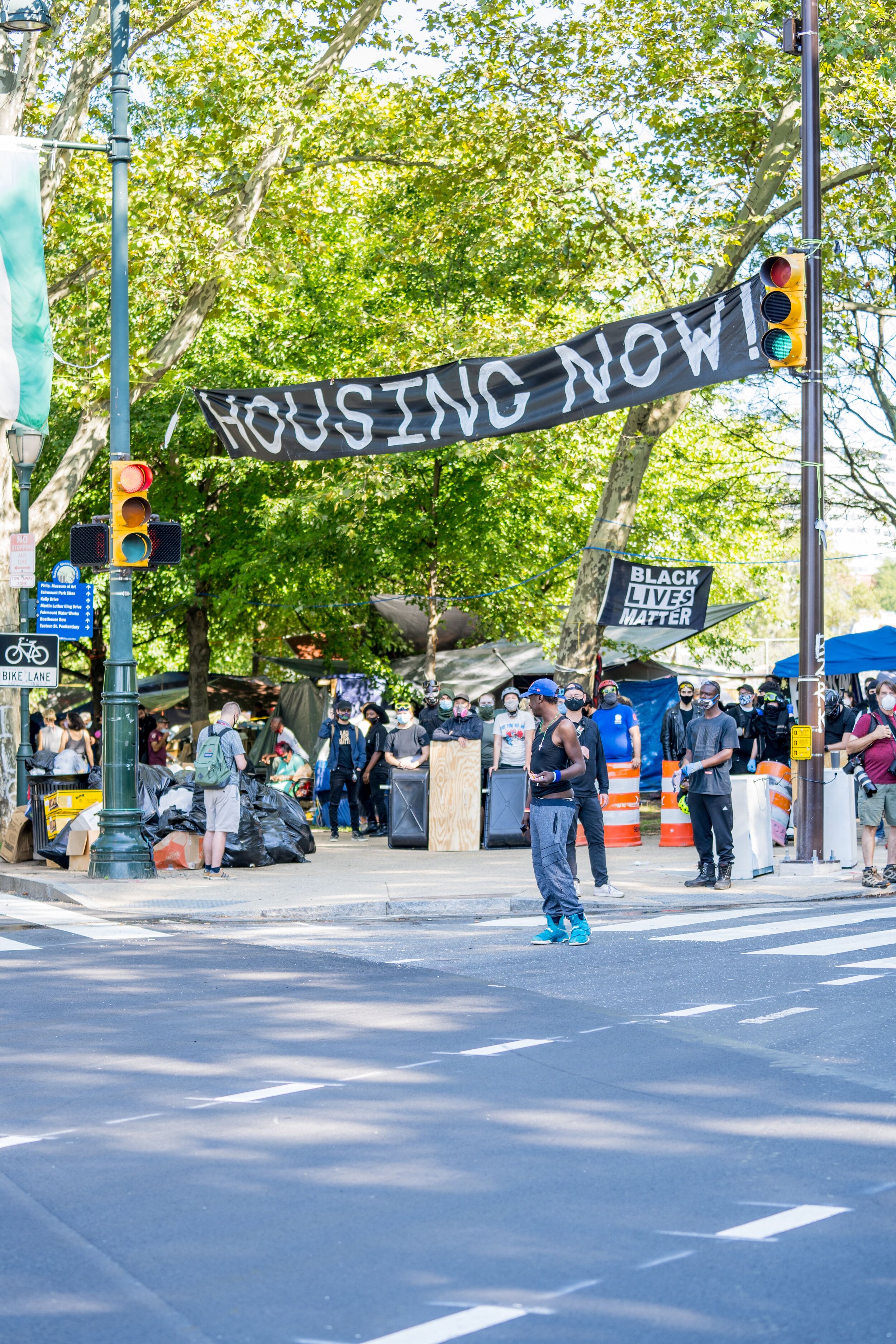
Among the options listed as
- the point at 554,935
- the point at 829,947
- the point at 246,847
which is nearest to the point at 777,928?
the point at 829,947

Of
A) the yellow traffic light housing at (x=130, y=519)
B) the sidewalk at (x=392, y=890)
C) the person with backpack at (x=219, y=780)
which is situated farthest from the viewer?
the yellow traffic light housing at (x=130, y=519)

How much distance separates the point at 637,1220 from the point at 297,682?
25490 mm

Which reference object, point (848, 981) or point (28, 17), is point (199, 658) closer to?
point (28, 17)

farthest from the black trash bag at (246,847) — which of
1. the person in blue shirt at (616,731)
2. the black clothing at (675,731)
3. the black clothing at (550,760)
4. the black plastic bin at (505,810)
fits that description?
the black clothing at (550,760)

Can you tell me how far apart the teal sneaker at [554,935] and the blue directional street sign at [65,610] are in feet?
38.1

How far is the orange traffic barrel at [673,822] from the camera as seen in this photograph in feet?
62.6

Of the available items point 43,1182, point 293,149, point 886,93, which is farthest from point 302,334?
point 43,1182

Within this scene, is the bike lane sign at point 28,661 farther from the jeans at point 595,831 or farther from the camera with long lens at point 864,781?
the camera with long lens at point 864,781

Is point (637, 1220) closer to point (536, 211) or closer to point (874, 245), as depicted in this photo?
point (536, 211)

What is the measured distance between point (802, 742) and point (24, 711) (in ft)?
33.7

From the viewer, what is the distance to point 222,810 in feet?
50.5

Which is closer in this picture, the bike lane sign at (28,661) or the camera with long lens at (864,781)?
the camera with long lens at (864,781)

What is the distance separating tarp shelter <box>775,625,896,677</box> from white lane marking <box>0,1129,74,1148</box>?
19341mm

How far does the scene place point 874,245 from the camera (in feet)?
72.9
